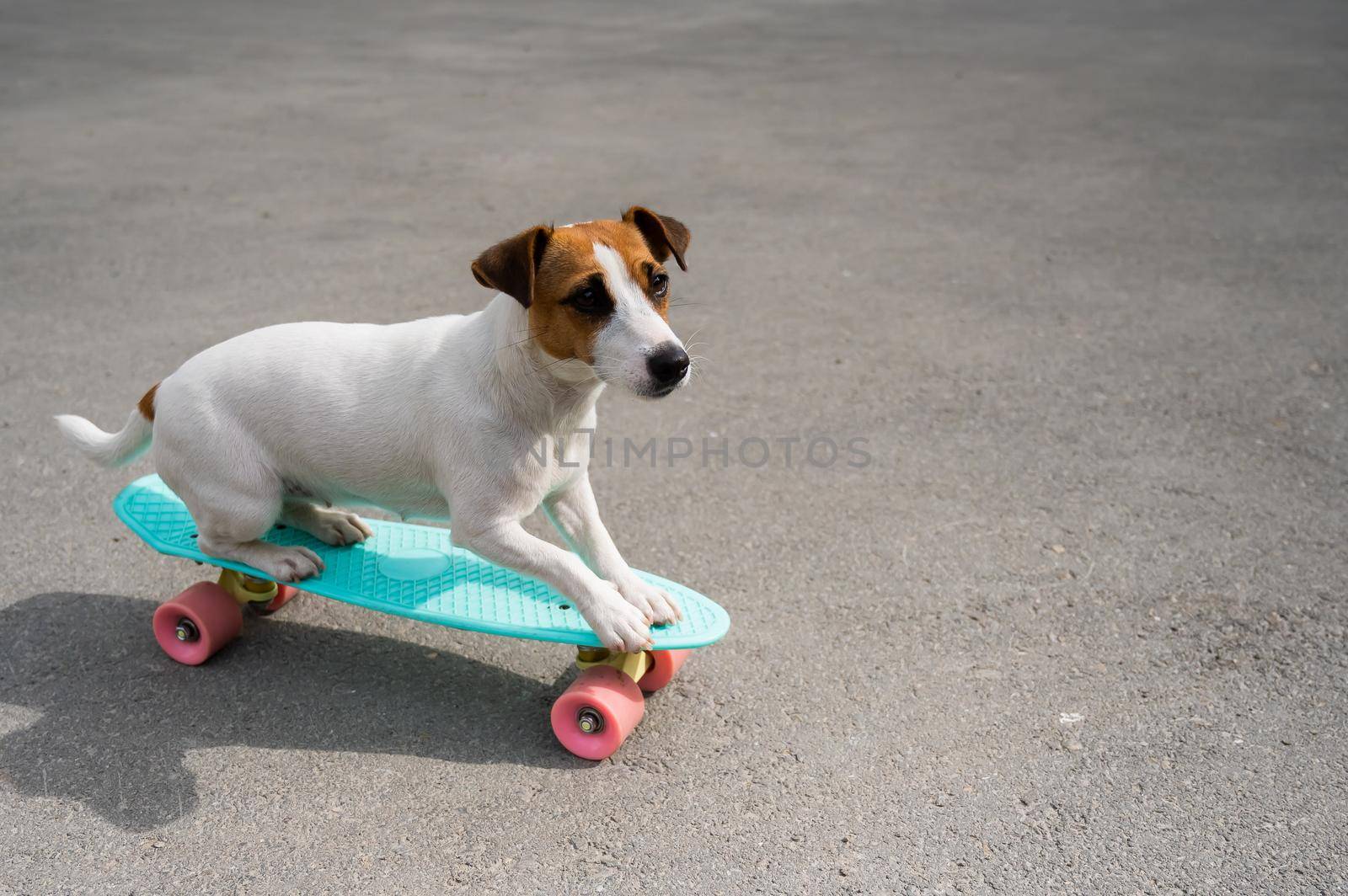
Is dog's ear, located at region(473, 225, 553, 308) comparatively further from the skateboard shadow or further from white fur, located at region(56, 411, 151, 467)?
white fur, located at region(56, 411, 151, 467)

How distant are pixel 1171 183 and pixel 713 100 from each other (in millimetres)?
4429

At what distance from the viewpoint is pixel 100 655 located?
3525 millimetres

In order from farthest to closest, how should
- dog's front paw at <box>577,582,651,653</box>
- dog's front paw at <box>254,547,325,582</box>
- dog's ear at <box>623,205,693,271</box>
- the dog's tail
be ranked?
the dog's tail
dog's front paw at <box>254,547,325,582</box>
dog's ear at <box>623,205,693,271</box>
dog's front paw at <box>577,582,651,653</box>

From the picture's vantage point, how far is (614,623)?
3.00 m

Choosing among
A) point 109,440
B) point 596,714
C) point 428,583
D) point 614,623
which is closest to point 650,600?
point 614,623

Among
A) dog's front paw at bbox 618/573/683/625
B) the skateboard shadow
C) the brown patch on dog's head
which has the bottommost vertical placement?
the skateboard shadow

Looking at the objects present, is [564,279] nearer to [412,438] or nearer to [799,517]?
[412,438]

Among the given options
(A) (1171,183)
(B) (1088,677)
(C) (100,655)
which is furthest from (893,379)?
(A) (1171,183)

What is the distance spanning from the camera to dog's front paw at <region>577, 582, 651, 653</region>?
2996 mm

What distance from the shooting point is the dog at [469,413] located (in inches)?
114

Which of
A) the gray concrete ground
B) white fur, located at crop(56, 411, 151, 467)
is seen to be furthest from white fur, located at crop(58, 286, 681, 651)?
the gray concrete ground

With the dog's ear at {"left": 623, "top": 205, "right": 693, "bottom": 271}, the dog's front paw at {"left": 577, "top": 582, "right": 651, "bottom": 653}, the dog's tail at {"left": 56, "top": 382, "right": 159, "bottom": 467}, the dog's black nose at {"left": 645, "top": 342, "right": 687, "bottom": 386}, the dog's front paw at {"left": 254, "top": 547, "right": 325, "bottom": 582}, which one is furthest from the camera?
the dog's tail at {"left": 56, "top": 382, "right": 159, "bottom": 467}

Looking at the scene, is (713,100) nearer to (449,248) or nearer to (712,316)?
(449,248)

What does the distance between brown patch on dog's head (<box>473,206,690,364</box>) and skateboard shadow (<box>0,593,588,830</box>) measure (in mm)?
1092
